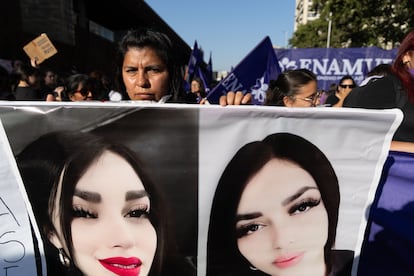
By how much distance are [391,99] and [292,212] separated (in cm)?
93

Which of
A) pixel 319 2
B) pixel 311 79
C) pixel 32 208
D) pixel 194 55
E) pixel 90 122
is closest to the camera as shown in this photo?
pixel 90 122

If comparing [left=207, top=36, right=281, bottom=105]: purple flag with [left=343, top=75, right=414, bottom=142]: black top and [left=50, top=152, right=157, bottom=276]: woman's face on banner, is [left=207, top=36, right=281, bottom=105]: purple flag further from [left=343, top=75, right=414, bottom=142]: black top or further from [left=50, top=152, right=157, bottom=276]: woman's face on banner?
[left=50, top=152, right=157, bottom=276]: woman's face on banner

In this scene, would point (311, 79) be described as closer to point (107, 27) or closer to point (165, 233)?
point (165, 233)

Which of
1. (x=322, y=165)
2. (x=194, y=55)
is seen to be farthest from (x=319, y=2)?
(x=322, y=165)

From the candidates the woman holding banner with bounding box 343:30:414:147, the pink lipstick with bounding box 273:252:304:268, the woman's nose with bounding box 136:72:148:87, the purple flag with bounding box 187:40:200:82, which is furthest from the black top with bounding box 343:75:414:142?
the purple flag with bounding box 187:40:200:82

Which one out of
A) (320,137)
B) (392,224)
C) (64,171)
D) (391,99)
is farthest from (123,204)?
(391,99)

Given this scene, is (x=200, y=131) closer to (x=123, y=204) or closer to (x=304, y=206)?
(x=123, y=204)

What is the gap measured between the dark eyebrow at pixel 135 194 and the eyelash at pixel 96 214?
0.05m

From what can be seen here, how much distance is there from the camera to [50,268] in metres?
1.52

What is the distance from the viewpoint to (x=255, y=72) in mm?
3812

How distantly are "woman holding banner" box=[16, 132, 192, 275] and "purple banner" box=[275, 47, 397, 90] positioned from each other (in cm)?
877

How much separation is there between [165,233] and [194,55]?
4956 mm

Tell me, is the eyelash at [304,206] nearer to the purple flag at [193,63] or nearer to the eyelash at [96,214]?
the eyelash at [96,214]

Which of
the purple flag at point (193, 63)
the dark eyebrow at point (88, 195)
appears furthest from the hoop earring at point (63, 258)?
the purple flag at point (193, 63)
